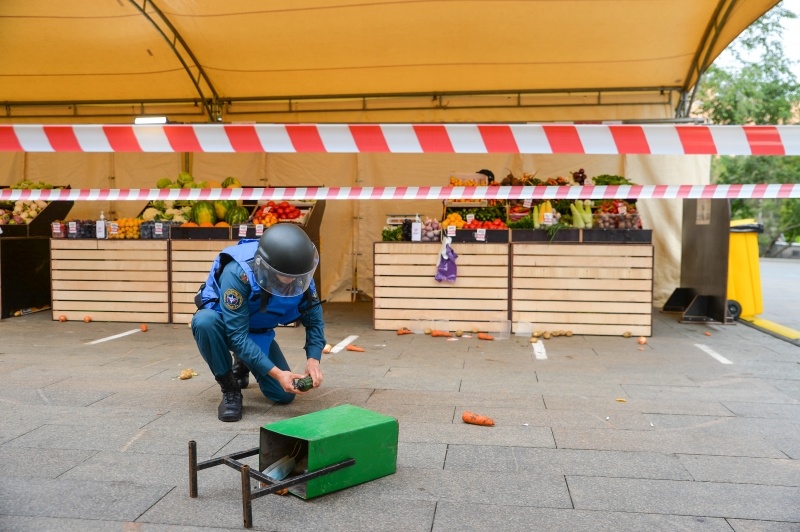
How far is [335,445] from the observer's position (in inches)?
125

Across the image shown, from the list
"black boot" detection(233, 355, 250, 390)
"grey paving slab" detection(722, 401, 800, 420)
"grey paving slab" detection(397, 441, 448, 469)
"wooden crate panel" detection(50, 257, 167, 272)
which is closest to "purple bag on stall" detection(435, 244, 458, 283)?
"black boot" detection(233, 355, 250, 390)

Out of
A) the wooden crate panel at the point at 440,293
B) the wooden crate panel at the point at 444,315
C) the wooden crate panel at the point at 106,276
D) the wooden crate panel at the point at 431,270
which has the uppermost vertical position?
the wooden crate panel at the point at 431,270

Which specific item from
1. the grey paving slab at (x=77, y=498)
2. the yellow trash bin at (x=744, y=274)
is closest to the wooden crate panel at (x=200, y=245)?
the grey paving slab at (x=77, y=498)

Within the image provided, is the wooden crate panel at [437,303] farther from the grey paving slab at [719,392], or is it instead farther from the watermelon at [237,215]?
the grey paving slab at [719,392]

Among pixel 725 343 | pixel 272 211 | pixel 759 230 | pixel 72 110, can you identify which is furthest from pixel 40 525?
pixel 72 110

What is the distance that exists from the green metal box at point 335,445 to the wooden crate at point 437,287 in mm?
4873

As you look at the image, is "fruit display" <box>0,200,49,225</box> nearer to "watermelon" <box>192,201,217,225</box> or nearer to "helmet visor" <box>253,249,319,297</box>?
"watermelon" <box>192,201,217,225</box>

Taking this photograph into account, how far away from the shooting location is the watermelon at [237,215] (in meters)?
9.05

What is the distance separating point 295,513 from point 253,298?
1.53 meters

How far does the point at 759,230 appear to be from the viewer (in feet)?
30.0

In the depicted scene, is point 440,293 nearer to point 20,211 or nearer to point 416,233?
point 416,233

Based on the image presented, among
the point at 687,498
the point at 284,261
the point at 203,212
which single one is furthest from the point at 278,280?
the point at 203,212

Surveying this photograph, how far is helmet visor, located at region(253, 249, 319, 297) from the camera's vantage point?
3.79m

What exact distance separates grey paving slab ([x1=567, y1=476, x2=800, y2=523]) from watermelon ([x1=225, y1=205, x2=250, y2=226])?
654 cm
